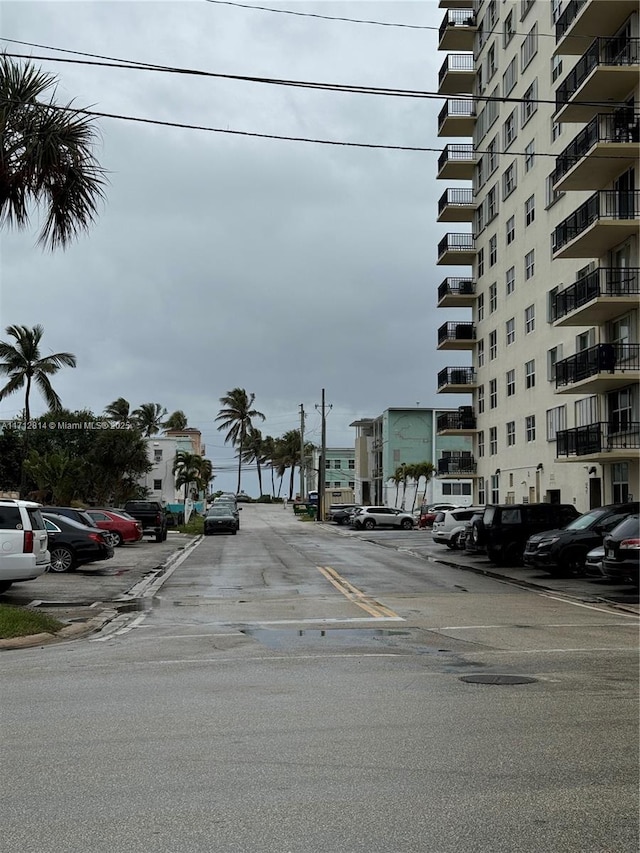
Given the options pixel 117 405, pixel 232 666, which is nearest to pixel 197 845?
pixel 232 666

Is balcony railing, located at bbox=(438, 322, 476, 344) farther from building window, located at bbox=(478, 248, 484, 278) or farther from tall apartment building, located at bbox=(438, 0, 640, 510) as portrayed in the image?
building window, located at bbox=(478, 248, 484, 278)

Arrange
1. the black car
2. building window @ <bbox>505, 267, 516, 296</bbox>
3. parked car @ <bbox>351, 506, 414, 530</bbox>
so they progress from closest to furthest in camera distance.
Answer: the black car
building window @ <bbox>505, 267, 516, 296</bbox>
parked car @ <bbox>351, 506, 414, 530</bbox>

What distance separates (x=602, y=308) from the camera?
3195 centimetres

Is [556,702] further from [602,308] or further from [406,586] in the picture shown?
[602,308]

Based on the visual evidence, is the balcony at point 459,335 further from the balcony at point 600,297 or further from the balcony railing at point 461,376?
the balcony at point 600,297

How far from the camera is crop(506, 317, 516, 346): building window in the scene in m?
46.2

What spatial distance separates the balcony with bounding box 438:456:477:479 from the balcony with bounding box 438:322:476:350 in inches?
258

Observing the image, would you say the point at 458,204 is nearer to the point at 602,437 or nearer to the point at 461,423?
the point at 461,423

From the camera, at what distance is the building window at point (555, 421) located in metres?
38.5

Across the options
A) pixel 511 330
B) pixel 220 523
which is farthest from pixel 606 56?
pixel 220 523

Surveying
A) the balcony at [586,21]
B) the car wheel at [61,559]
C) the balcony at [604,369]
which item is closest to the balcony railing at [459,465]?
the balcony at [604,369]

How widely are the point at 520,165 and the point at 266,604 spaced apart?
33.5 m

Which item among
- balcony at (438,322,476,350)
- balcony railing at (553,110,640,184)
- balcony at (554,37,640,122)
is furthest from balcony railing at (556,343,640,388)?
balcony at (438,322,476,350)

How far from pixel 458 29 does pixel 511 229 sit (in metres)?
14.1
